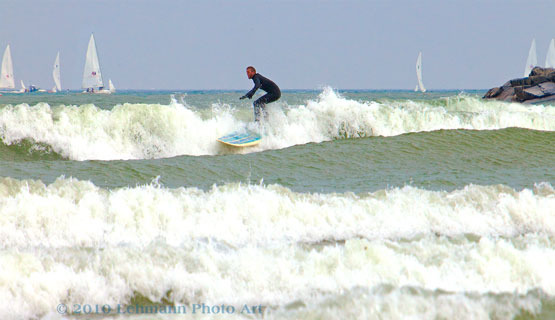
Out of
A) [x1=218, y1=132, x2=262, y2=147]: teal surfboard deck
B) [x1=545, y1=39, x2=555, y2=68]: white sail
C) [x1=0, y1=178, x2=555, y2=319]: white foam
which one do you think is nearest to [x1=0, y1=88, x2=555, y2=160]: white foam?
[x1=218, y1=132, x2=262, y2=147]: teal surfboard deck

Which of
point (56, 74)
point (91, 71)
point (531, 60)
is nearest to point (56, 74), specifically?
point (56, 74)

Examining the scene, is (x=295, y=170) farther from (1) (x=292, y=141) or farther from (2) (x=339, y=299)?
(2) (x=339, y=299)

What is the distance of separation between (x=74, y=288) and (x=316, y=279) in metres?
1.88

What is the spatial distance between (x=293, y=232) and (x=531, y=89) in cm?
2652

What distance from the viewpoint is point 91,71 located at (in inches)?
1989

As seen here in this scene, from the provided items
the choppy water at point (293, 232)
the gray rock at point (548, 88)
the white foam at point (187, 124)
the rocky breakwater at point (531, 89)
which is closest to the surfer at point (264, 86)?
the white foam at point (187, 124)

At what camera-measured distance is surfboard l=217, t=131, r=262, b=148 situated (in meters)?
13.9

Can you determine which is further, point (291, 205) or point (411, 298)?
point (291, 205)

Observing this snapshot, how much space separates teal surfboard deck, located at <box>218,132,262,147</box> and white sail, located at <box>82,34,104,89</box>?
3914 centimetres

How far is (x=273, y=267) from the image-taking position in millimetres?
4676

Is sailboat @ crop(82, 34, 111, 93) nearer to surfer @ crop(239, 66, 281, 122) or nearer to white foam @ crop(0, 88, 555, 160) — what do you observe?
white foam @ crop(0, 88, 555, 160)

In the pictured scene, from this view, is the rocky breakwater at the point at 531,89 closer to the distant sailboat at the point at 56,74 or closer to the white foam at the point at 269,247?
the white foam at the point at 269,247

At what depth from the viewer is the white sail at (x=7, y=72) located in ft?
209

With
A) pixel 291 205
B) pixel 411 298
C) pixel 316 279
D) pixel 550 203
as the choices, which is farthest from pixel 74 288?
pixel 550 203
